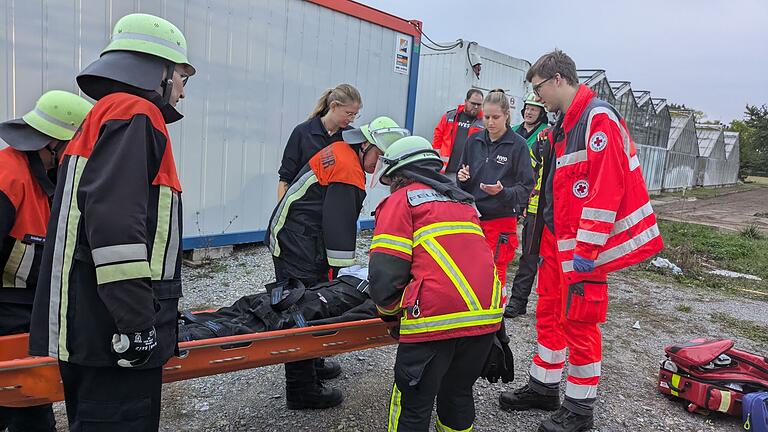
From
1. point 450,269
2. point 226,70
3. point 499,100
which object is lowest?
point 450,269

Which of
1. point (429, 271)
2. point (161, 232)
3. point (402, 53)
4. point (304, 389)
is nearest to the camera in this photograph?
point (161, 232)

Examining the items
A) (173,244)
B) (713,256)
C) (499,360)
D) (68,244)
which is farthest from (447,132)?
(713,256)

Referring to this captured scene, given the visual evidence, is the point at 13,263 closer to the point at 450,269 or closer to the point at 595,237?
the point at 450,269

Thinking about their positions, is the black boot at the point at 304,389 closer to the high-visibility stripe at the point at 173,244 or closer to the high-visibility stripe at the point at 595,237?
the high-visibility stripe at the point at 173,244

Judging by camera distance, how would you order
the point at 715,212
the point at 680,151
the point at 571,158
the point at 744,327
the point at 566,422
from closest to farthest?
the point at 571,158
the point at 566,422
the point at 744,327
the point at 715,212
the point at 680,151

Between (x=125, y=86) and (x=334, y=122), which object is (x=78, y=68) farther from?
(x=125, y=86)

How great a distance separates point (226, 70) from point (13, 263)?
4415mm

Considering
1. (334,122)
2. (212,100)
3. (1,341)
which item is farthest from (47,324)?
(212,100)

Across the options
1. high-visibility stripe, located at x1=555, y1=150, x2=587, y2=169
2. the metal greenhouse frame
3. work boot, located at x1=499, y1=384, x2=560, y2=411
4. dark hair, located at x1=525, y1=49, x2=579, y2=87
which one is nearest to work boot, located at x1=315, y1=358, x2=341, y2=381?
work boot, located at x1=499, y1=384, x2=560, y2=411

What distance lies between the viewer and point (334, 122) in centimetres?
361

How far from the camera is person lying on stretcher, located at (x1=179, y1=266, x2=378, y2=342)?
9.30 ft

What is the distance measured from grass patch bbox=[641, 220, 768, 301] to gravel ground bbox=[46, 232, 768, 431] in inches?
63.6

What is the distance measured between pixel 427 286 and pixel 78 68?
469cm

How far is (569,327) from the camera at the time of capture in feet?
10.4
